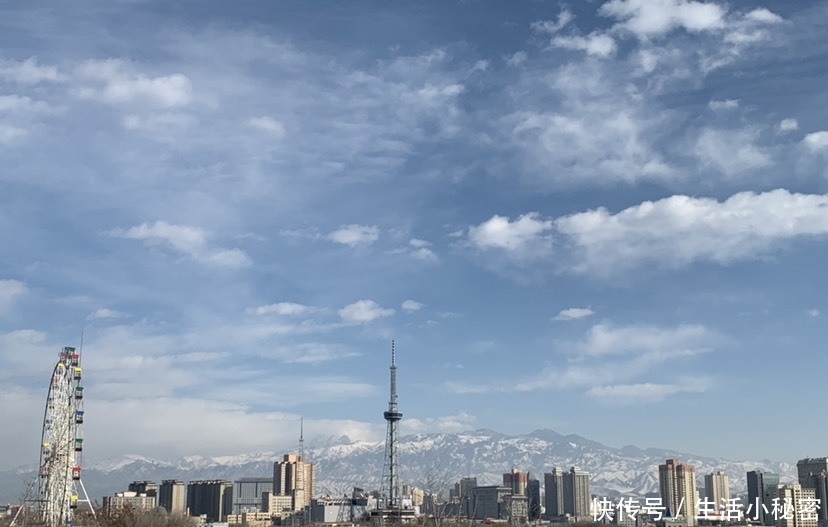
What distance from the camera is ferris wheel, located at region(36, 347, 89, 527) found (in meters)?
66.2

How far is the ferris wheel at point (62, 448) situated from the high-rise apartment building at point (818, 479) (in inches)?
5388

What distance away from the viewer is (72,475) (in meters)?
71.7

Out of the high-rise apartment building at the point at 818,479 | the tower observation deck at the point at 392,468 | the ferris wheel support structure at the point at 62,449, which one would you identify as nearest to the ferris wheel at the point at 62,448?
the ferris wheel support structure at the point at 62,449

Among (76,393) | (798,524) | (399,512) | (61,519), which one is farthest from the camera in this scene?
(798,524)

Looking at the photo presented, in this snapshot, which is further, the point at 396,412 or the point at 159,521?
the point at 396,412

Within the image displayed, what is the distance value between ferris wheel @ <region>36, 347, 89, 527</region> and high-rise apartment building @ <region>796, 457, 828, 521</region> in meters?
137

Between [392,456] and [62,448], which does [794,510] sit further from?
[62,448]

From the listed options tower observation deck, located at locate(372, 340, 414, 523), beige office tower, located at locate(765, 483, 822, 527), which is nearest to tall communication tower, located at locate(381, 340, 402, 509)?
tower observation deck, located at locate(372, 340, 414, 523)

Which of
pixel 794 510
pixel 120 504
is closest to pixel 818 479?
pixel 794 510

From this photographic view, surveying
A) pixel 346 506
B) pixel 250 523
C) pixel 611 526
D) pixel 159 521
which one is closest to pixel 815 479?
pixel 611 526

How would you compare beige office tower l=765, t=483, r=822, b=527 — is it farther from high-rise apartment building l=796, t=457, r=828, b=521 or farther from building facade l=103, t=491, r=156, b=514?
building facade l=103, t=491, r=156, b=514

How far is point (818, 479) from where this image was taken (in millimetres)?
182125

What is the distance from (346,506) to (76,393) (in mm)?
125868

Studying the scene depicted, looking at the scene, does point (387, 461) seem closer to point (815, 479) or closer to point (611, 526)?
point (611, 526)
